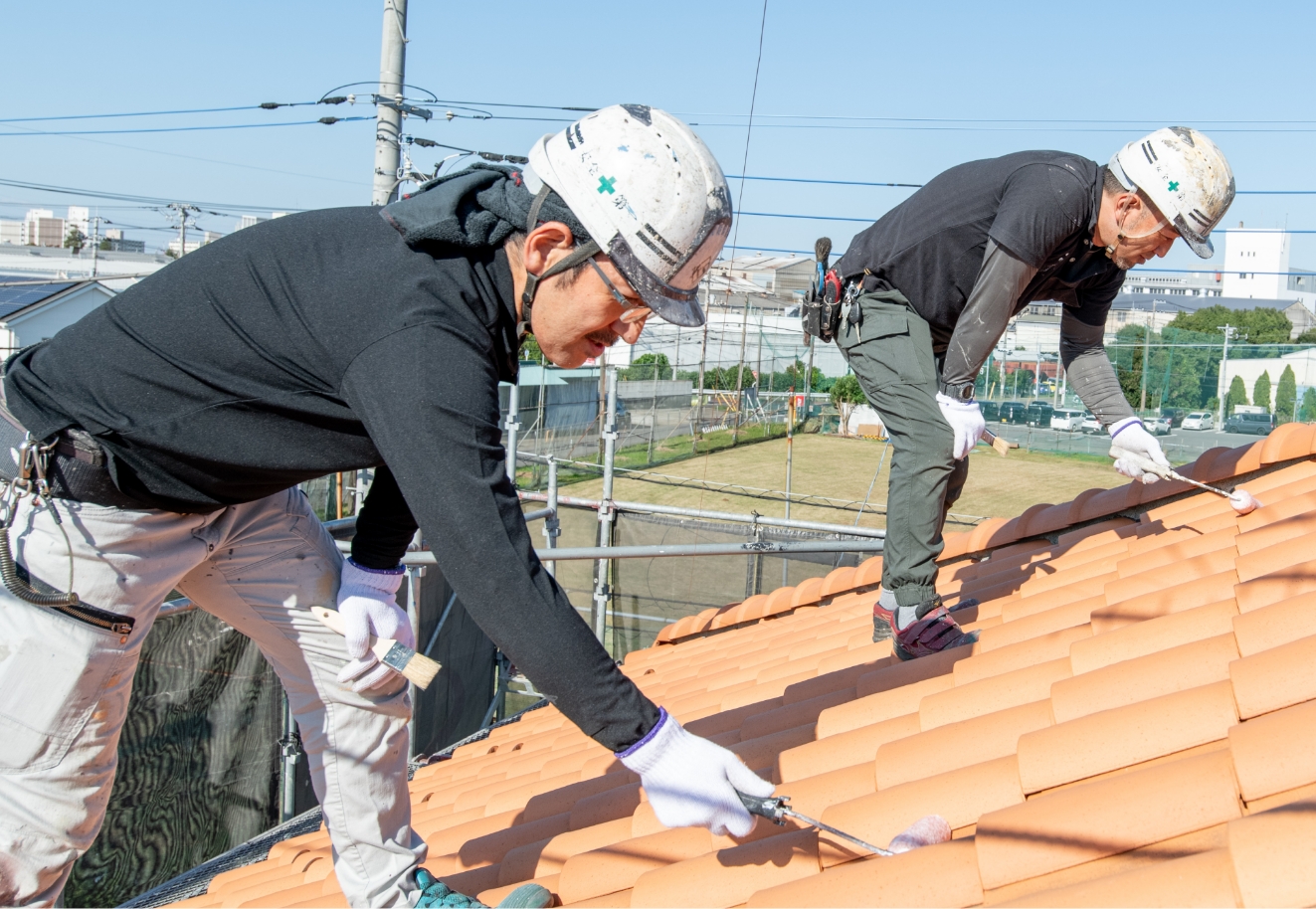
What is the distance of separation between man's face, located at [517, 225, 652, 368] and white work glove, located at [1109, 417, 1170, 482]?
247cm

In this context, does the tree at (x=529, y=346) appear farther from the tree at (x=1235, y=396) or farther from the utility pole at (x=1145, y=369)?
the tree at (x=1235, y=396)

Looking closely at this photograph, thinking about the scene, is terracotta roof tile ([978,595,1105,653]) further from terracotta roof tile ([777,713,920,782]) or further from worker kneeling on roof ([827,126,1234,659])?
terracotta roof tile ([777,713,920,782])

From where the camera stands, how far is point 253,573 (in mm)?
2377

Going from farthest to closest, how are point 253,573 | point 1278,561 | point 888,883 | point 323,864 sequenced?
point 323,864, point 1278,561, point 253,573, point 888,883

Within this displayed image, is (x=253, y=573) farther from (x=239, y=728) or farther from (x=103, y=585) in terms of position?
(x=239, y=728)

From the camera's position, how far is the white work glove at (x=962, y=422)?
3.19 metres

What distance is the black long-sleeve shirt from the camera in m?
1.67

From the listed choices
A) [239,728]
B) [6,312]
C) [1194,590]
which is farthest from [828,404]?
[1194,590]

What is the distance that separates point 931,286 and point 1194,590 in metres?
1.19

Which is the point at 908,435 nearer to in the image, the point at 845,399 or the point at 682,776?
the point at 682,776

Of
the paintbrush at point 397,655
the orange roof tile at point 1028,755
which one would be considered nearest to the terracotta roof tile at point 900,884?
the orange roof tile at point 1028,755

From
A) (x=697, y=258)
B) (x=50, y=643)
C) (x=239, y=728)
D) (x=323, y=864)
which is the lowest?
(x=239, y=728)

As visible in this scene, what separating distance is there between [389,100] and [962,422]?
1011 cm

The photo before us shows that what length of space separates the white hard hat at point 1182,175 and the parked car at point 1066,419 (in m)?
25.7
